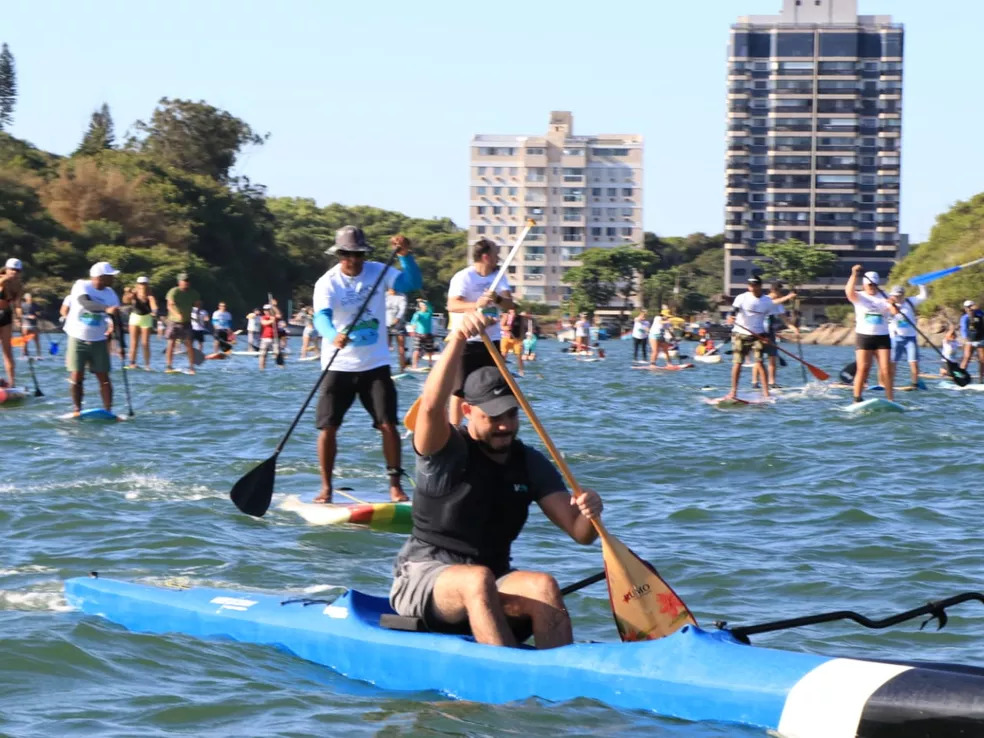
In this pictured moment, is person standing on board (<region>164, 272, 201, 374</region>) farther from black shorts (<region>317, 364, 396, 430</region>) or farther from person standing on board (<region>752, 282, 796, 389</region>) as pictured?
black shorts (<region>317, 364, 396, 430</region>)

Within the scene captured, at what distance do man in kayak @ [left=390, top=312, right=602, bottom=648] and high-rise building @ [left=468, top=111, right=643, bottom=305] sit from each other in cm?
14060

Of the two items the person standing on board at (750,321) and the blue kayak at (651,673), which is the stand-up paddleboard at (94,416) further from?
the blue kayak at (651,673)

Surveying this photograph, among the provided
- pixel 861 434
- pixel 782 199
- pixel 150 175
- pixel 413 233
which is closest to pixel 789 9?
pixel 782 199

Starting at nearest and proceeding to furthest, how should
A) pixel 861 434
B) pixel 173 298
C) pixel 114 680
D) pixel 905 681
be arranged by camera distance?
pixel 905 681 → pixel 114 680 → pixel 861 434 → pixel 173 298

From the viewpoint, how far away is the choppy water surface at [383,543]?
6066mm

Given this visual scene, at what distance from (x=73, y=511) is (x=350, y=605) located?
462 cm

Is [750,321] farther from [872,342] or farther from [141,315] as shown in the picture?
[141,315]

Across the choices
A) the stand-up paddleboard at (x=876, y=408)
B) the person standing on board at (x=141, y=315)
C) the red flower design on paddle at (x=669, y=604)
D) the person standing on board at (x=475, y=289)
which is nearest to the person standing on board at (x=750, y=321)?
the stand-up paddleboard at (x=876, y=408)

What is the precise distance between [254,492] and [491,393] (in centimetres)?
418

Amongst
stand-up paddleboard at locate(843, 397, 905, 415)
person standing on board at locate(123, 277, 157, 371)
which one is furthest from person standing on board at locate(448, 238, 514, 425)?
person standing on board at locate(123, 277, 157, 371)

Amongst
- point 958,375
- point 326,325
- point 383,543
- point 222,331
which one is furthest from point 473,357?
point 222,331

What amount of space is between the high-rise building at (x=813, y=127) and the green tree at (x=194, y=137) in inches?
2039

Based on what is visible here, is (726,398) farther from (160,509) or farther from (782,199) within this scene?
(782,199)

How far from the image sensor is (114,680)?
6.45 m
